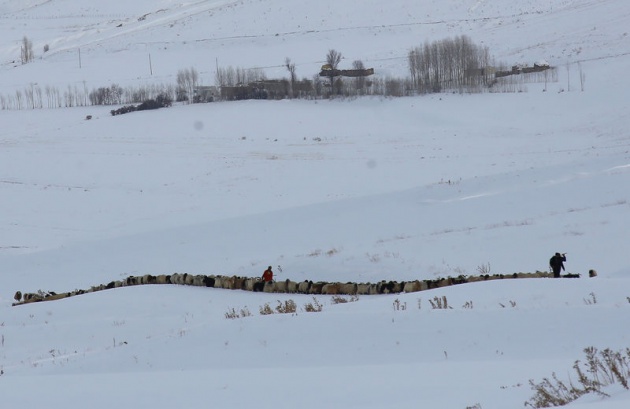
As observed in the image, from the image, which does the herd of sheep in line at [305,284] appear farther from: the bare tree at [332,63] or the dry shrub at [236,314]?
the bare tree at [332,63]

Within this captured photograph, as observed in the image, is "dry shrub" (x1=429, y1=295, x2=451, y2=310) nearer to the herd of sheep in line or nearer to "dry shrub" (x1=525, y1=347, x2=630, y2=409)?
the herd of sheep in line

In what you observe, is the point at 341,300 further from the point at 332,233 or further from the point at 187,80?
the point at 187,80

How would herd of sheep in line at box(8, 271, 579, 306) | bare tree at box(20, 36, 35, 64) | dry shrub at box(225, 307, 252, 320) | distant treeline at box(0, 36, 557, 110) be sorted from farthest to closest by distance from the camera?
bare tree at box(20, 36, 35, 64) < distant treeline at box(0, 36, 557, 110) < herd of sheep in line at box(8, 271, 579, 306) < dry shrub at box(225, 307, 252, 320)

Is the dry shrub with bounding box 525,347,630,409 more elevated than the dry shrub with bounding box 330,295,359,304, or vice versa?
the dry shrub with bounding box 525,347,630,409

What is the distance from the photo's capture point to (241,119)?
65562mm

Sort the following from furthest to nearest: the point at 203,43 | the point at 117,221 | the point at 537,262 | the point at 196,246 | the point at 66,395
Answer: the point at 203,43 → the point at 117,221 → the point at 196,246 → the point at 537,262 → the point at 66,395

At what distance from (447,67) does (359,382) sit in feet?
234

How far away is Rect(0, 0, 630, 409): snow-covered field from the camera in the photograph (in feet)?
34.2

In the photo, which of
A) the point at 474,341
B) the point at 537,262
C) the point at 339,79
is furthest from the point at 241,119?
the point at 474,341

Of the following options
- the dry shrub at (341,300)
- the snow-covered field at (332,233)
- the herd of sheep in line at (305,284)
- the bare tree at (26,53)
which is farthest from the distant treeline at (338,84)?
the dry shrub at (341,300)

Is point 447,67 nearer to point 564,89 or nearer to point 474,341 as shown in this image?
point 564,89

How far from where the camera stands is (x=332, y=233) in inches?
1094

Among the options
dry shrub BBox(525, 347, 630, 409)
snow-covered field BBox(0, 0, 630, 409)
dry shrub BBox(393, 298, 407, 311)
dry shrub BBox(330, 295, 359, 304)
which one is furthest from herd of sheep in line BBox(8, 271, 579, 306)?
dry shrub BBox(525, 347, 630, 409)

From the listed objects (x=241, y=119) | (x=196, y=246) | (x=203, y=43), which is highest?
(x=203, y=43)
